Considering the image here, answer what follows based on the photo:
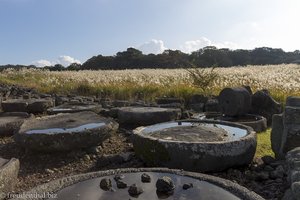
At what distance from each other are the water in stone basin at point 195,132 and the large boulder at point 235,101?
8.77 ft

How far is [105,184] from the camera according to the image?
3.34 metres

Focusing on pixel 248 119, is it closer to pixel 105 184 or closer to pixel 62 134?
pixel 62 134

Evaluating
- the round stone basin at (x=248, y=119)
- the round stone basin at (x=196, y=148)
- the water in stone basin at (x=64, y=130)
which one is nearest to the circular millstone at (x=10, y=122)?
the water in stone basin at (x=64, y=130)

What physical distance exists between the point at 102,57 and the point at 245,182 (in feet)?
133

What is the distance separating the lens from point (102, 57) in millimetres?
44250

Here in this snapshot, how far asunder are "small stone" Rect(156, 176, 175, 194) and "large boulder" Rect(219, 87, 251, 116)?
224 inches

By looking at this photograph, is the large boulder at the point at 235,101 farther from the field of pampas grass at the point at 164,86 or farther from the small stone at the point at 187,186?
the small stone at the point at 187,186

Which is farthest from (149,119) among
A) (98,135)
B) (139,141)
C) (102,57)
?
(102,57)

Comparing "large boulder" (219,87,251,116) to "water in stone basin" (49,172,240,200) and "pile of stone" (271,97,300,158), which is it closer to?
"pile of stone" (271,97,300,158)

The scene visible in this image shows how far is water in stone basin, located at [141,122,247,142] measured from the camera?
5250 mm

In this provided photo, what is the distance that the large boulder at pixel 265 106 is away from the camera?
29.9ft

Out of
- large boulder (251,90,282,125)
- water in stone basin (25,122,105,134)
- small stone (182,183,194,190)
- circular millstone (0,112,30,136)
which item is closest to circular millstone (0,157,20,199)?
water in stone basin (25,122,105,134)

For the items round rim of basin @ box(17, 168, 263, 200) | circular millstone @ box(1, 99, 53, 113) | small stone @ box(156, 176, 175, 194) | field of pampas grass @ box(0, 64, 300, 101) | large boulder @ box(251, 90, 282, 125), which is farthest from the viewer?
field of pampas grass @ box(0, 64, 300, 101)

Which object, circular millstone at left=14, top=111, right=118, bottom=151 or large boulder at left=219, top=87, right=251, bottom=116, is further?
large boulder at left=219, top=87, right=251, bottom=116
